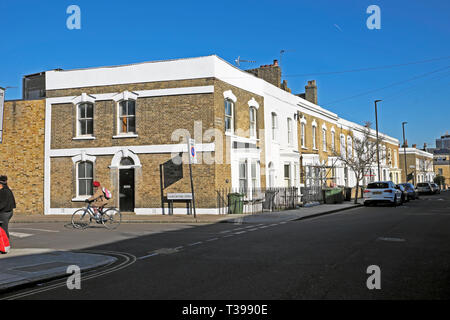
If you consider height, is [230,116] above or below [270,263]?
above

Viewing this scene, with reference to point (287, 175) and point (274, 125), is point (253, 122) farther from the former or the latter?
point (287, 175)

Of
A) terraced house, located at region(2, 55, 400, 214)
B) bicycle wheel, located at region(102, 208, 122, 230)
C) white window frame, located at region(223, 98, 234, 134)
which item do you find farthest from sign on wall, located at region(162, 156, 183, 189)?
bicycle wheel, located at region(102, 208, 122, 230)

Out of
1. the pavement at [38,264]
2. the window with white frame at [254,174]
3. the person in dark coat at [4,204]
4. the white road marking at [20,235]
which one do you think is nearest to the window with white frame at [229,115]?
the window with white frame at [254,174]

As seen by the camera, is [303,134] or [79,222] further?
[303,134]

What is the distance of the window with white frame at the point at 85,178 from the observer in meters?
22.5

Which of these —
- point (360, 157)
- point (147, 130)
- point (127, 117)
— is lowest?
point (360, 157)

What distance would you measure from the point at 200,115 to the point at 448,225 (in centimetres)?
1173

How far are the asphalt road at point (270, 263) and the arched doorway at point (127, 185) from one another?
7.84 m

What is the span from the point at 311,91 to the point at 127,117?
19.6m

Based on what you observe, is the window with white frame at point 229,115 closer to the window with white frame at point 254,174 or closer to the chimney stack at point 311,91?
the window with white frame at point 254,174

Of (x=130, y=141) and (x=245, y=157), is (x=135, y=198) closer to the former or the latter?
(x=130, y=141)

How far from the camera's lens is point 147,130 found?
2141 cm
